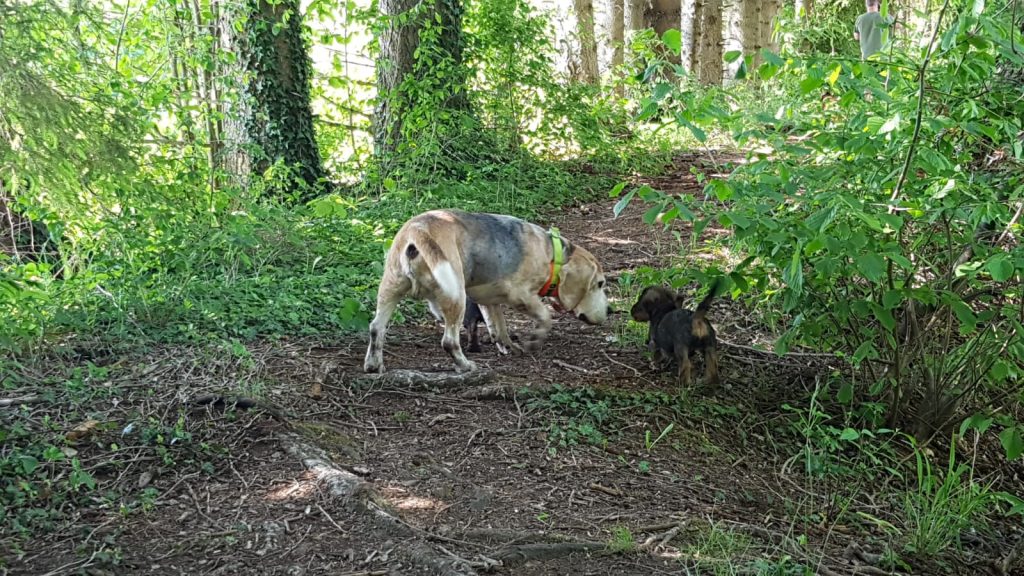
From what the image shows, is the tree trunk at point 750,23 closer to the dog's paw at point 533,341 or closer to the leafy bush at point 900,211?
the leafy bush at point 900,211

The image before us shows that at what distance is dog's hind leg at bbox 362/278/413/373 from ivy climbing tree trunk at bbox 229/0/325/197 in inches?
176

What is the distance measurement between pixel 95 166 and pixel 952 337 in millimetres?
6208

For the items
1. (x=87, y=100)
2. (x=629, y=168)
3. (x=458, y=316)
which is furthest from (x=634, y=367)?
(x=629, y=168)

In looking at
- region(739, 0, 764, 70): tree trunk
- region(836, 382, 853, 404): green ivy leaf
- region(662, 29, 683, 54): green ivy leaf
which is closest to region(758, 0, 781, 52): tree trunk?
region(739, 0, 764, 70): tree trunk

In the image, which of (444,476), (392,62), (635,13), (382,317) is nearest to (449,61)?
(392,62)

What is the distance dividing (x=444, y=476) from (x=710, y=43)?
1732cm

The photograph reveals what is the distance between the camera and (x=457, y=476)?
14.6 ft

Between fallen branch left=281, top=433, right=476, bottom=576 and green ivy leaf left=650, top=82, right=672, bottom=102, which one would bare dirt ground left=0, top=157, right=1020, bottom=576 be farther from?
green ivy leaf left=650, top=82, right=672, bottom=102

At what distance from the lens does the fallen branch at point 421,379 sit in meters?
5.51

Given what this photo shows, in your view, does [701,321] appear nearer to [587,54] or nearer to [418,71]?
[418,71]

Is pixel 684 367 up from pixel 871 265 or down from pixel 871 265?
down

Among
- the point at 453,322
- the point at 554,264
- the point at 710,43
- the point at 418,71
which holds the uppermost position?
the point at 710,43

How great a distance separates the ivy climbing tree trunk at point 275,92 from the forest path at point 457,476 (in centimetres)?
469

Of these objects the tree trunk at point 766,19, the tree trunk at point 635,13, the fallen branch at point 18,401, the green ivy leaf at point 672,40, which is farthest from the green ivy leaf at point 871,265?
the tree trunk at point 635,13
